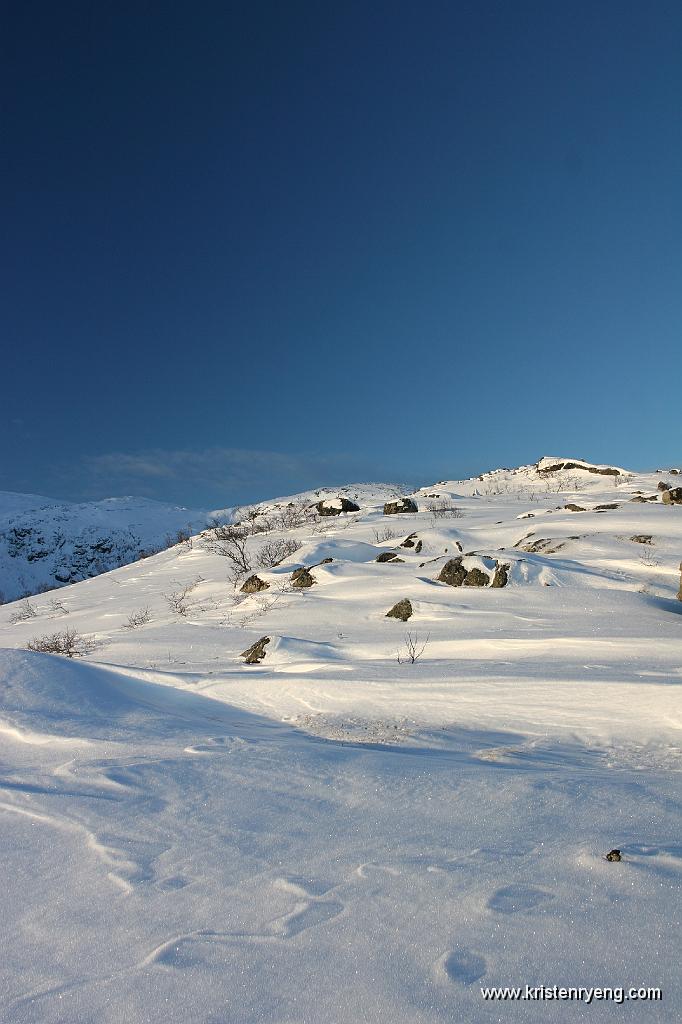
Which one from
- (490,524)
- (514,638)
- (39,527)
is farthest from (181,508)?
(514,638)

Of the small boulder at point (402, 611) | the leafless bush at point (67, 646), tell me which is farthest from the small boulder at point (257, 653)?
the leafless bush at point (67, 646)

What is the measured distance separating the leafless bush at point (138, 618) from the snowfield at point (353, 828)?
3.68 metres

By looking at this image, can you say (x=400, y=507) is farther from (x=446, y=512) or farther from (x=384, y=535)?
(x=384, y=535)

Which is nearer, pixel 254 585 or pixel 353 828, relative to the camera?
pixel 353 828

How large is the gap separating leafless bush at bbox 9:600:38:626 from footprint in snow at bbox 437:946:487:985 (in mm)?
12806

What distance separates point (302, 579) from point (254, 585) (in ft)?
3.59

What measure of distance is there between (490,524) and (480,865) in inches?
431

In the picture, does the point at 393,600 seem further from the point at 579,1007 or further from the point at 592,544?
the point at 579,1007

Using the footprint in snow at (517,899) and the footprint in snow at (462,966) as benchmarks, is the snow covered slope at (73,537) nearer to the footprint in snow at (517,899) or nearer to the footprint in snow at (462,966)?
the footprint in snow at (517,899)

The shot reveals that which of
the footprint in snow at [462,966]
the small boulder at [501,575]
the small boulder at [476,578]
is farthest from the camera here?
the small boulder at [476,578]

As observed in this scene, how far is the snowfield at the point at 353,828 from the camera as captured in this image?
1262 millimetres

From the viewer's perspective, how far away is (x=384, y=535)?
1351 centimetres

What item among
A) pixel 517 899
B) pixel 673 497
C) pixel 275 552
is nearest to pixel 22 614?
pixel 275 552

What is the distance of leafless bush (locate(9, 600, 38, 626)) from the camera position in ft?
41.1
